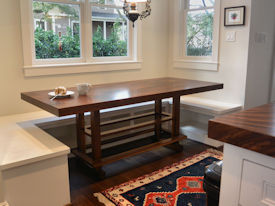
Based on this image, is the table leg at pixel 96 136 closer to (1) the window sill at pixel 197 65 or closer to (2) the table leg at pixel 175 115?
(2) the table leg at pixel 175 115

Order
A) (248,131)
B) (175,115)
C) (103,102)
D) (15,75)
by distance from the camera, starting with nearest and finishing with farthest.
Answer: (248,131), (103,102), (15,75), (175,115)

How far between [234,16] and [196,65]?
83 cm

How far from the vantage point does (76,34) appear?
3.38 m

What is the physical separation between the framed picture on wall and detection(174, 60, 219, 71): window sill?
1.77 ft

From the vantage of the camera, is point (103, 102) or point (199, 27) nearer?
point (103, 102)

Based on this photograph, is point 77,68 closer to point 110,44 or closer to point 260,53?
point 110,44

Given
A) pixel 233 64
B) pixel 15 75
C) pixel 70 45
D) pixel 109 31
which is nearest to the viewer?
pixel 15 75

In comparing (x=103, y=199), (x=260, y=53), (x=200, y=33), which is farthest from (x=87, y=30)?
(x=260, y=53)

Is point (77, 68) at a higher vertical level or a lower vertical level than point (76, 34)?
lower

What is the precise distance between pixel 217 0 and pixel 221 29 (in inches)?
14.3

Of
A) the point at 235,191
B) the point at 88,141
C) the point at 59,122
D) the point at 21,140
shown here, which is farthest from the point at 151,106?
the point at 235,191

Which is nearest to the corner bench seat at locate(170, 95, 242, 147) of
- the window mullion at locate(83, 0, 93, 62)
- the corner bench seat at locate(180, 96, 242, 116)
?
the corner bench seat at locate(180, 96, 242, 116)

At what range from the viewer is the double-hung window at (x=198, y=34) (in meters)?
3.67

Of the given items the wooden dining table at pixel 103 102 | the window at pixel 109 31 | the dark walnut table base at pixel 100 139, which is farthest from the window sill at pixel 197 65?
the dark walnut table base at pixel 100 139
